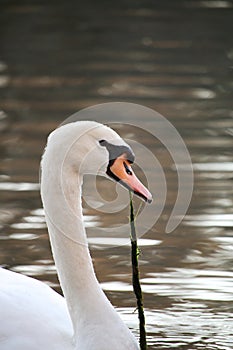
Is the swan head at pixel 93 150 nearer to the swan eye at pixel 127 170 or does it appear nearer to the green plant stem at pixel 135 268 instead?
the swan eye at pixel 127 170

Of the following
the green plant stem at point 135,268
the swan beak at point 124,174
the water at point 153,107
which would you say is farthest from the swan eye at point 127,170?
the water at point 153,107

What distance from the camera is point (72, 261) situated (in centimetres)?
518

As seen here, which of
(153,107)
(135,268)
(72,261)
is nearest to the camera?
(135,268)

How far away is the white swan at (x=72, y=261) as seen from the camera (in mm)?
4977

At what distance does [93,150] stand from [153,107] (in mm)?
6674

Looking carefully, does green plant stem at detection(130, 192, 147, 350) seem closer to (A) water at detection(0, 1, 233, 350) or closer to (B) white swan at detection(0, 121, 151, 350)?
(B) white swan at detection(0, 121, 151, 350)

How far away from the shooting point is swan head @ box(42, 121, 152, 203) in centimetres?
495

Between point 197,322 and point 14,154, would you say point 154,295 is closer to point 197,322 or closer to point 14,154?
point 197,322

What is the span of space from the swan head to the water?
1105 mm

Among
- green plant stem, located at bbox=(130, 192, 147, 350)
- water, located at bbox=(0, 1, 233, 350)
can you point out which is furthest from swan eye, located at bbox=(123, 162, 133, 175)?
water, located at bbox=(0, 1, 233, 350)

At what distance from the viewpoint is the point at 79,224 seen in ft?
16.9

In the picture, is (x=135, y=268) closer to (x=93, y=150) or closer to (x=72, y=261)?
(x=72, y=261)

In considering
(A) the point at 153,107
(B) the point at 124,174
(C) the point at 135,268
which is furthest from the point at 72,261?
(A) the point at 153,107

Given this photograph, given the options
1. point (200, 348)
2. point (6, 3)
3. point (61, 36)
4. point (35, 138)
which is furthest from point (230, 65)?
point (200, 348)
